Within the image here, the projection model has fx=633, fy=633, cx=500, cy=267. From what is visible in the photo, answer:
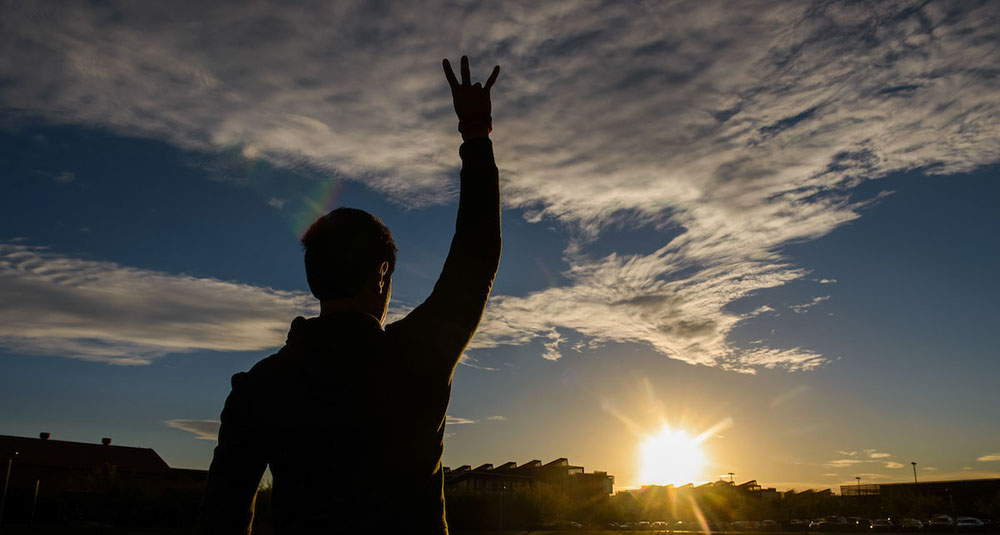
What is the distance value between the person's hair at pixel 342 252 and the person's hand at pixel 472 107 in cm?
41

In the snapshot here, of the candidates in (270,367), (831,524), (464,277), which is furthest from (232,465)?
(831,524)

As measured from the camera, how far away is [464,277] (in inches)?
58.7

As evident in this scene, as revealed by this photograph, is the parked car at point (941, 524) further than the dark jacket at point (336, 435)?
Yes

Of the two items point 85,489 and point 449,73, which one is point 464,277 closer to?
point 449,73

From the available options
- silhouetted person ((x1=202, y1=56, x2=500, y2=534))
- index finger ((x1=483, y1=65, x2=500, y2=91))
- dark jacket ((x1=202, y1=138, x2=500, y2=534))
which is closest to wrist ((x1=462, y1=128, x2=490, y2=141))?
index finger ((x1=483, y1=65, x2=500, y2=91))

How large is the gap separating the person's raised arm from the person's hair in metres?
0.14

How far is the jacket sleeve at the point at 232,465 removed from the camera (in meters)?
1.26

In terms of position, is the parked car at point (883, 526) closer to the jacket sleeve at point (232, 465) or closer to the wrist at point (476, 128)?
the wrist at point (476, 128)

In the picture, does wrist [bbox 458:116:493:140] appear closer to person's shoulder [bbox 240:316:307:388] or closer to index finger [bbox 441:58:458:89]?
index finger [bbox 441:58:458:89]

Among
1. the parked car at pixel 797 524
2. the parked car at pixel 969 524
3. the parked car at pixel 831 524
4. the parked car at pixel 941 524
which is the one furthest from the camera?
the parked car at pixel 797 524

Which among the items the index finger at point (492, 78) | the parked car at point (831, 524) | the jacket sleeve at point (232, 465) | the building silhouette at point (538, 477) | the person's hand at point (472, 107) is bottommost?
the parked car at point (831, 524)

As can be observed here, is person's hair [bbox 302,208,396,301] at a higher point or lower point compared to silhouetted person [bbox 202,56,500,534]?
higher

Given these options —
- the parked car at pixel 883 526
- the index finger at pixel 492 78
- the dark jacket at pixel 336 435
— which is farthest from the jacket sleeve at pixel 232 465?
the parked car at pixel 883 526

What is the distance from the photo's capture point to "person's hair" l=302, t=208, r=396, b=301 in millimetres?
1396
